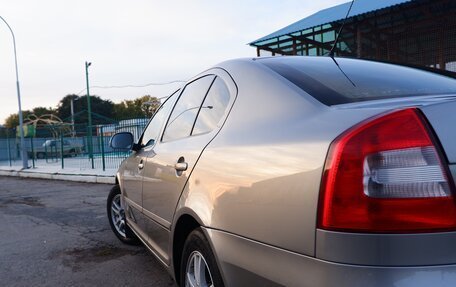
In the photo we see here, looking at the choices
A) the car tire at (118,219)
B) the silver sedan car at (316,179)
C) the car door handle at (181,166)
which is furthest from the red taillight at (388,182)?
the car tire at (118,219)

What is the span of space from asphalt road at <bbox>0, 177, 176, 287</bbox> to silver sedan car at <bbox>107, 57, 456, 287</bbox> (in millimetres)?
1336

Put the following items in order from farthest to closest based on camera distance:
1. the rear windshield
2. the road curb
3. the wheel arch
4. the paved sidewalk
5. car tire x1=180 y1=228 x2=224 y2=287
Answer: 1. the paved sidewalk
2. the road curb
3. the wheel arch
4. car tire x1=180 y1=228 x2=224 y2=287
5. the rear windshield

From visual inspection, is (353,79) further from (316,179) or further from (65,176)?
(65,176)

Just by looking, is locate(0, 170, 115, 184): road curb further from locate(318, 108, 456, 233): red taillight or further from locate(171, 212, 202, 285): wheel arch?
locate(318, 108, 456, 233): red taillight

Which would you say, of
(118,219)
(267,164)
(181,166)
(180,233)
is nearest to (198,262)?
(180,233)

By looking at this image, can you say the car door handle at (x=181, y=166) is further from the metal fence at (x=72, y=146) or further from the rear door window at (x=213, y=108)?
the metal fence at (x=72, y=146)

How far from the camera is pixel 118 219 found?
5.05 m

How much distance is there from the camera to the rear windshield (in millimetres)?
2012

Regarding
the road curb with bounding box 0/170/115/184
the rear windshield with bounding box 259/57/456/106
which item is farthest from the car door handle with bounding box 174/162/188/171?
the road curb with bounding box 0/170/115/184

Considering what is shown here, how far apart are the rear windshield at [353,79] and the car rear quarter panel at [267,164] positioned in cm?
11

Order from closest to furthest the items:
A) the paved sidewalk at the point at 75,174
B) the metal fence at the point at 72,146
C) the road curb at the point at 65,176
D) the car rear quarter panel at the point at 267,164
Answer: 1. the car rear quarter panel at the point at 267,164
2. the road curb at the point at 65,176
3. the paved sidewalk at the point at 75,174
4. the metal fence at the point at 72,146

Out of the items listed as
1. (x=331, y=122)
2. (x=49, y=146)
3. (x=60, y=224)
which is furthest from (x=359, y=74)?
(x=49, y=146)

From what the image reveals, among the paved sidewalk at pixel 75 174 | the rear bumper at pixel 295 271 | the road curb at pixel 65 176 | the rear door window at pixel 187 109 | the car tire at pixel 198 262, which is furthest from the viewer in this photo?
the paved sidewalk at pixel 75 174

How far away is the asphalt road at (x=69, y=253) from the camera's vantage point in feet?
12.9
